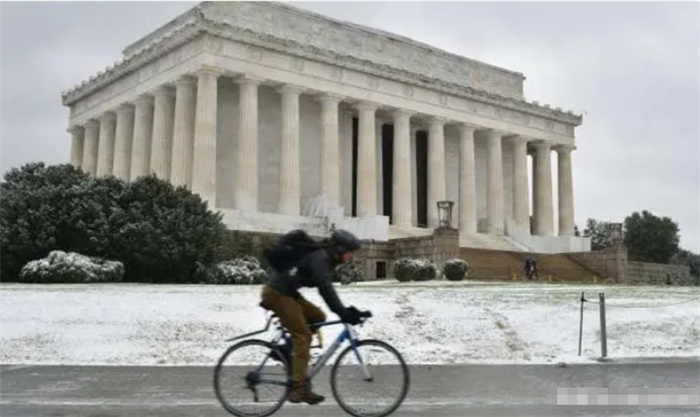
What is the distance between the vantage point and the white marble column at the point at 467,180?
2429 inches

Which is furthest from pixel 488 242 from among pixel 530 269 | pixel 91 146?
pixel 91 146

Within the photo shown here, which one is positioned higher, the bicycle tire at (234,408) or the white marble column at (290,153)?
the white marble column at (290,153)

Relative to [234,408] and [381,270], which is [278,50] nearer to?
[381,270]

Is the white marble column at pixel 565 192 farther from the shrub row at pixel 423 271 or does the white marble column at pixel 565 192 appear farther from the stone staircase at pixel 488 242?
the shrub row at pixel 423 271

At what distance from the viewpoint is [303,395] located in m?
7.71

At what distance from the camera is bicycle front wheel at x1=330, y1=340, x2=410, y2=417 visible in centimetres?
771

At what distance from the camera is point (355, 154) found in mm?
60781

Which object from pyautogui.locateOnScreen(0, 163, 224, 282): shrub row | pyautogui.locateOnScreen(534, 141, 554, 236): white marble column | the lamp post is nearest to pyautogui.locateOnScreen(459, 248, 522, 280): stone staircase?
the lamp post

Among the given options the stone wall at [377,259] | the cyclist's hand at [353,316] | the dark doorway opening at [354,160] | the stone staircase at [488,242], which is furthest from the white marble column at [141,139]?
the cyclist's hand at [353,316]

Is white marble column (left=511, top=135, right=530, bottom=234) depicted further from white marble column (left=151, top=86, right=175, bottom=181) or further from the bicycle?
the bicycle

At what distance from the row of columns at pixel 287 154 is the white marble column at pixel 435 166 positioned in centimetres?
8

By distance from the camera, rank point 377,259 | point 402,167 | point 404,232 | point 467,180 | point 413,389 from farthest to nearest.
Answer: point 467,180, point 402,167, point 404,232, point 377,259, point 413,389

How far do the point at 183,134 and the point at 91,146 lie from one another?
1618 cm

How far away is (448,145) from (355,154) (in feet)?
32.8
